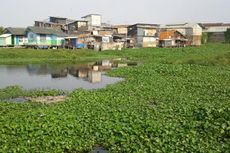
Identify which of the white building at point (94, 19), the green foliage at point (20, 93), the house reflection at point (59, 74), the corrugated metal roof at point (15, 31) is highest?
the white building at point (94, 19)

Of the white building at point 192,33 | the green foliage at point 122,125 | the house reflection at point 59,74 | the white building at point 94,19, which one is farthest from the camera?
the white building at point 94,19

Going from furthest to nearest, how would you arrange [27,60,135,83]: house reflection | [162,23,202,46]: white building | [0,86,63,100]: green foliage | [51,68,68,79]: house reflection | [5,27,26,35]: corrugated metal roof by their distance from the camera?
[162,23,202,46]: white building < [5,27,26,35]: corrugated metal roof < [51,68,68,79]: house reflection < [27,60,135,83]: house reflection < [0,86,63,100]: green foliage

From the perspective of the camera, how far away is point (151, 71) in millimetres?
26188

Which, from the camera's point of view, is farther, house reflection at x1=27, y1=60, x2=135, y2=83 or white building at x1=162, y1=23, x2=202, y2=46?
white building at x1=162, y1=23, x2=202, y2=46

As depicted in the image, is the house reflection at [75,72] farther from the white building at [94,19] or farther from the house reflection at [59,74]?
the white building at [94,19]

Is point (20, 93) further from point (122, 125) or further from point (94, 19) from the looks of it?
point (94, 19)

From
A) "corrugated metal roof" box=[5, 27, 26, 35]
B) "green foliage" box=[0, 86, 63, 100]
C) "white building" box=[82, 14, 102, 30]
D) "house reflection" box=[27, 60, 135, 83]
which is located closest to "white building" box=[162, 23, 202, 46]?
"white building" box=[82, 14, 102, 30]

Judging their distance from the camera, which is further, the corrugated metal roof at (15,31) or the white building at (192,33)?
the white building at (192,33)

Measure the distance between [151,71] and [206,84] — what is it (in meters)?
7.92

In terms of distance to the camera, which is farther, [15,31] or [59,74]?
[15,31]

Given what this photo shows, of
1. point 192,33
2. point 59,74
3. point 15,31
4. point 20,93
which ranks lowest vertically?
point 20,93

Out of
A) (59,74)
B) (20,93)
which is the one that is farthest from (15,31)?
(20,93)

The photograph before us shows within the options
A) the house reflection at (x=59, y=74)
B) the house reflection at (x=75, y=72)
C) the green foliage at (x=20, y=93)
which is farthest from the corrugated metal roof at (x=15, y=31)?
the green foliage at (x=20, y=93)

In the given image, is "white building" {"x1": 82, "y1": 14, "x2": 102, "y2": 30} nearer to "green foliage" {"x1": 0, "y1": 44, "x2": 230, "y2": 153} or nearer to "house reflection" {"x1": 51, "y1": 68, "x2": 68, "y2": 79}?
"house reflection" {"x1": 51, "y1": 68, "x2": 68, "y2": 79}
